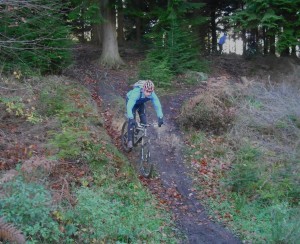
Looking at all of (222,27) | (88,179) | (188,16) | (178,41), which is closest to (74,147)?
(88,179)

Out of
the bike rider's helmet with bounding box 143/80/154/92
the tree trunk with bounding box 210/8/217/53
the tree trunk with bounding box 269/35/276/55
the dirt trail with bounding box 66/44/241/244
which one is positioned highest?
the tree trunk with bounding box 210/8/217/53

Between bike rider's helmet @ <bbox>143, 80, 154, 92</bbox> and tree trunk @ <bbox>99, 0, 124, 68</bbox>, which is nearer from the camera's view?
bike rider's helmet @ <bbox>143, 80, 154, 92</bbox>

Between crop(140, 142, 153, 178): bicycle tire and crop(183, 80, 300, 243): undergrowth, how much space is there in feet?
4.35

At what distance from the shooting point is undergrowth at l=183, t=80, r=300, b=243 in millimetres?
7840

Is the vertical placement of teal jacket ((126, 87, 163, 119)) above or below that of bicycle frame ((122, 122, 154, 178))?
above

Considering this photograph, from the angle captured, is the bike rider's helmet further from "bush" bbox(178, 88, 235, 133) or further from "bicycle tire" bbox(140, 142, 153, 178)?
"bush" bbox(178, 88, 235, 133)

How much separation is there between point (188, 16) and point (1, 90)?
1215cm

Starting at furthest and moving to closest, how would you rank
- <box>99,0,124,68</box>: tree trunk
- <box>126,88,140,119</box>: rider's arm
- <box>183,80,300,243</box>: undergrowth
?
<box>99,0,124,68</box>: tree trunk → <box>126,88,140,119</box>: rider's arm → <box>183,80,300,243</box>: undergrowth

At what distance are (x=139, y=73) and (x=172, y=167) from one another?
7.16 m

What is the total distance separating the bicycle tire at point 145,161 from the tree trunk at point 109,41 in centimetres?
878

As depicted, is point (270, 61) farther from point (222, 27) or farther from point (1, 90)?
point (1, 90)

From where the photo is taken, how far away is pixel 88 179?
8.22 meters

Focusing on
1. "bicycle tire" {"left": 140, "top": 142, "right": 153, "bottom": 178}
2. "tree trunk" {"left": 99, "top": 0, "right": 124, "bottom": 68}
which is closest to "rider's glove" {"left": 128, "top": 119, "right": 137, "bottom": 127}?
"bicycle tire" {"left": 140, "top": 142, "right": 153, "bottom": 178}

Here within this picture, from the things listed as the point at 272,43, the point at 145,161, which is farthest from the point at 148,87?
the point at 272,43
